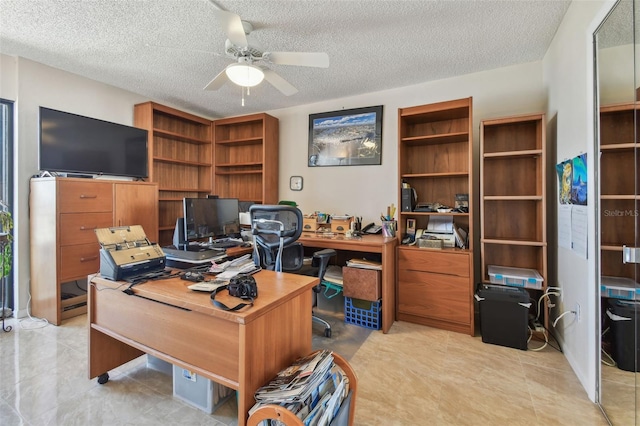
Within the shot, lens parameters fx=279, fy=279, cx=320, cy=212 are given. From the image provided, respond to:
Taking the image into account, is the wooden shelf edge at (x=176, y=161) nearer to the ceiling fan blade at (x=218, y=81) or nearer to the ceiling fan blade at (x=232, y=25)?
the ceiling fan blade at (x=218, y=81)

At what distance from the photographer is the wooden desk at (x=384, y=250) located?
97.9 inches

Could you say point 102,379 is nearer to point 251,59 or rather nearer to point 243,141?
point 251,59

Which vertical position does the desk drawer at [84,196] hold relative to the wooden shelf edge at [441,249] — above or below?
above

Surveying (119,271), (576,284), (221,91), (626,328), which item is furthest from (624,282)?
(221,91)

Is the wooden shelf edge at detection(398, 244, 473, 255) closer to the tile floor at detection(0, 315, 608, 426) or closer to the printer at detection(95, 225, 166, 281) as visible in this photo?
the tile floor at detection(0, 315, 608, 426)

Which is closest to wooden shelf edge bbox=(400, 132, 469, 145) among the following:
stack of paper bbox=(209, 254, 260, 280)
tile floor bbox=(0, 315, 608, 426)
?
tile floor bbox=(0, 315, 608, 426)

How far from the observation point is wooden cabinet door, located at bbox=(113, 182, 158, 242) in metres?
2.96

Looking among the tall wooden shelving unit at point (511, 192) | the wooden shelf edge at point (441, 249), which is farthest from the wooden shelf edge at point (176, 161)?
the tall wooden shelving unit at point (511, 192)

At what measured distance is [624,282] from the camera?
55.5 inches

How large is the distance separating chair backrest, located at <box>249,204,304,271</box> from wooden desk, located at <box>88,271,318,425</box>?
1.69ft

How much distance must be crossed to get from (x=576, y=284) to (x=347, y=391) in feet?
5.62

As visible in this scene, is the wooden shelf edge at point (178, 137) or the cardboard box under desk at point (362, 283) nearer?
the cardboard box under desk at point (362, 283)

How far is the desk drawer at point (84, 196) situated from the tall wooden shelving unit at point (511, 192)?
366 centimetres

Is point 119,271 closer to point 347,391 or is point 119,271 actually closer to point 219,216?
point 347,391
